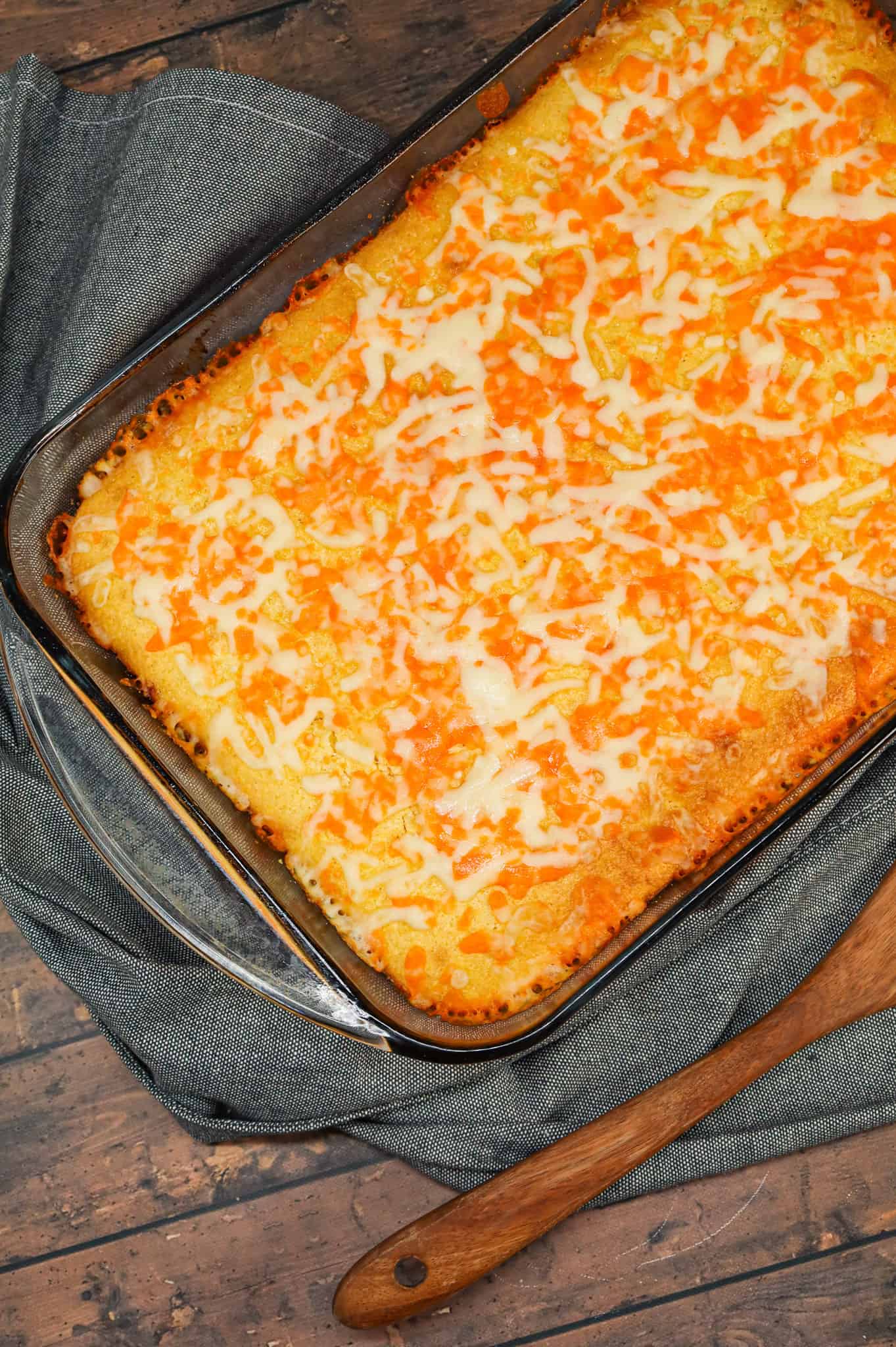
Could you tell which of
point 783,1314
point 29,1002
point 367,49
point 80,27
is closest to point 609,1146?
point 783,1314

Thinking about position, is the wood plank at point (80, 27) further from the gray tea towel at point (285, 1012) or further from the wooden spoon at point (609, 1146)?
the wooden spoon at point (609, 1146)

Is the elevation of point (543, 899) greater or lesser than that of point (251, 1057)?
greater

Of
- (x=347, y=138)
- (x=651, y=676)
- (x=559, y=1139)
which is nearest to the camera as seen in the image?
(x=651, y=676)

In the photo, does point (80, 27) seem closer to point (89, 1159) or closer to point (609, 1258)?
point (89, 1159)

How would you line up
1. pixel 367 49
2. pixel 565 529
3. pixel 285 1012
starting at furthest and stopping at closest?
pixel 367 49
pixel 285 1012
pixel 565 529

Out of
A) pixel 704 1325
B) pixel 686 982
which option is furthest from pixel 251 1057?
pixel 704 1325

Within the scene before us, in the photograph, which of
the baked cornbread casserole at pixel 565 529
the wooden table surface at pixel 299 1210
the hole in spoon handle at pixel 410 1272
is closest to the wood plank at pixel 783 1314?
the wooden table surface at pixel 299 1210

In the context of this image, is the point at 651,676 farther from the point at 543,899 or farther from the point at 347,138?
the point at 347,138
